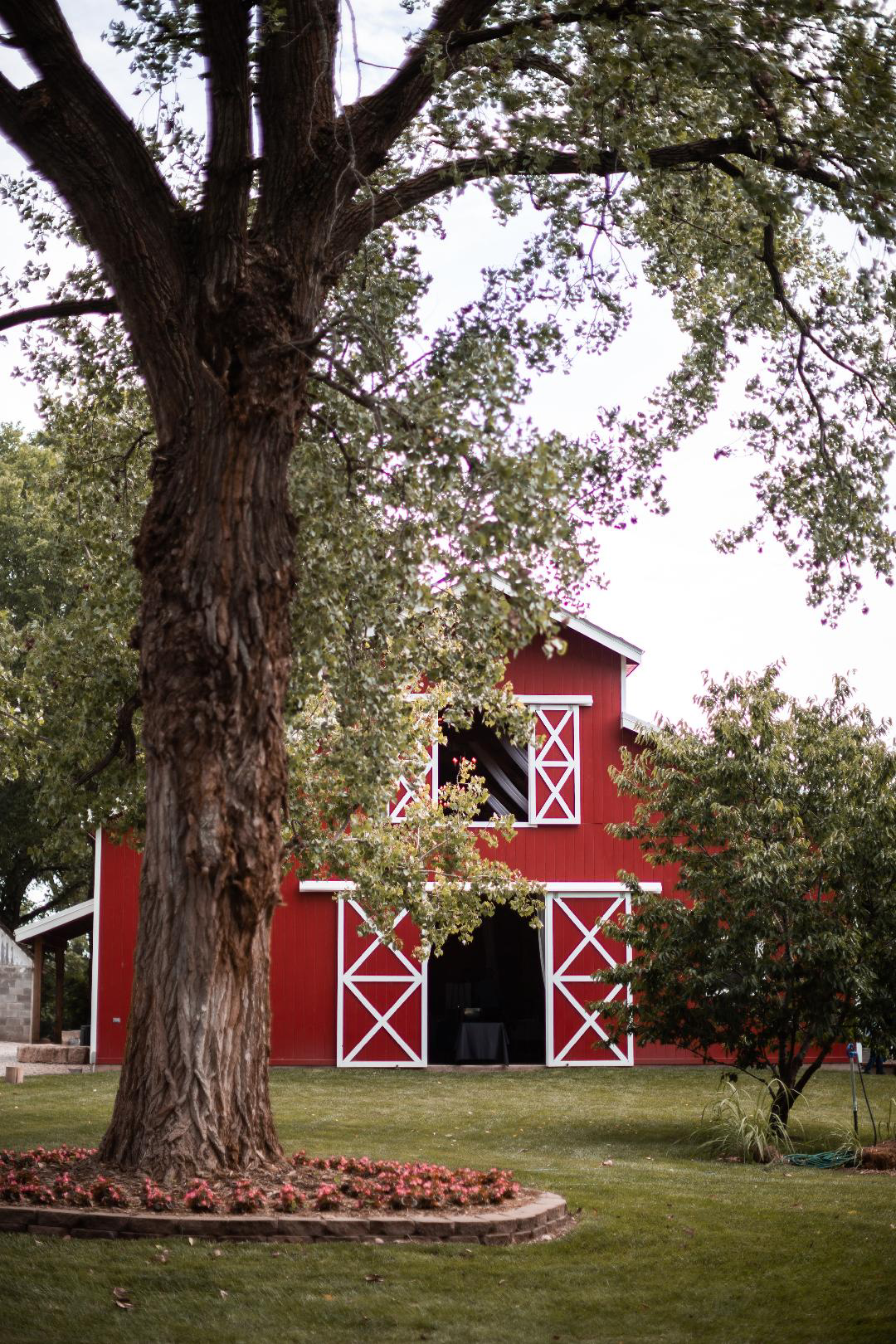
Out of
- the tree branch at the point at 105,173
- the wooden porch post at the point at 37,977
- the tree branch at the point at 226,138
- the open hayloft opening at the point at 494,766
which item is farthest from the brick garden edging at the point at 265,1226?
the wooden porch post at the point at 37,977

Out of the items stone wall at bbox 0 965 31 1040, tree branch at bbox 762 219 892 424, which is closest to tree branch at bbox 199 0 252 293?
tree branch at bbox 762 219 892 424

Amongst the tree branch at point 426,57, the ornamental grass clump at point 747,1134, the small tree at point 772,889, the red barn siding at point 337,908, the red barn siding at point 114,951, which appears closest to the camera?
the tree branch at point 426,57

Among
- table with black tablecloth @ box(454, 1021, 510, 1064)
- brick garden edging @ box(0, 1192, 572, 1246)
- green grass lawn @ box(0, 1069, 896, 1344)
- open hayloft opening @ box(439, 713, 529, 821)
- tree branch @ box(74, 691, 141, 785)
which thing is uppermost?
open hayloft opening @ box(439, 713, 529, 821)

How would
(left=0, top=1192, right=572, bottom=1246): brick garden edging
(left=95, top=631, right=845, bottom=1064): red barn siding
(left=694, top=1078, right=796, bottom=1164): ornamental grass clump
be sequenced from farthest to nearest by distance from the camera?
(left=95, top=631, right=845, bottom=1064): red barn siding, (left=694, top=1078, right=796, bottom=1164): ornamental grass clump, (left=0, top=1192, right=572, bottom=1246): brick garden edging

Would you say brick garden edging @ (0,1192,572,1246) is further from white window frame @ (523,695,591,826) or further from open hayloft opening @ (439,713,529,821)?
open hayloft opening @ (439,713,529,821)

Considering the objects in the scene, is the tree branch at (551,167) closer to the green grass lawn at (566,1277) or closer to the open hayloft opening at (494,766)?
the green grass lawn at (566,1277)

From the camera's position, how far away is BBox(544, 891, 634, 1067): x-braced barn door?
20.4 metres

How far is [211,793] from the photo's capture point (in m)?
7.89

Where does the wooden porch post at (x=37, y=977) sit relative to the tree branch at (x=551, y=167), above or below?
below

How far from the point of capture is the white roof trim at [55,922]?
21.8m

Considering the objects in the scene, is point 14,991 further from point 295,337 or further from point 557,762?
point 295,337

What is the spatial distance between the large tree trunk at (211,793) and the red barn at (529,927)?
38.7 feet

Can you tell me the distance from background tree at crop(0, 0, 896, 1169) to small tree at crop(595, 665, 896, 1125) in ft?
10.9

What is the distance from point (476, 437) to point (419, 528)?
1.06 meters
